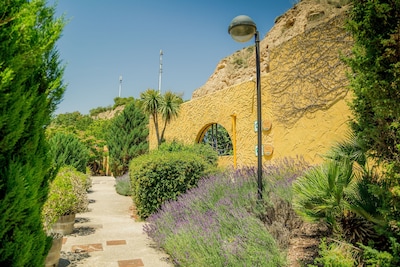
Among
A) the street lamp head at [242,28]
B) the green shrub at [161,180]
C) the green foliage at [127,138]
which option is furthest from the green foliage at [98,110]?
the street lamp head at [242,28]

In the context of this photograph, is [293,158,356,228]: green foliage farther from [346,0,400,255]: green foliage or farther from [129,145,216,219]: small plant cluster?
[129,145,216,219]: small plant cluster

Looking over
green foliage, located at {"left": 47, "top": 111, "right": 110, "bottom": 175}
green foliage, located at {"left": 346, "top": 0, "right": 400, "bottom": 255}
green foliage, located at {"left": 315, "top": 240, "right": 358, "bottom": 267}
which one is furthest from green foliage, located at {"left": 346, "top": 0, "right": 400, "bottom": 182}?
green foliage, located at {"left": 47, "top": 111, "right": 110, "bottom": 175}

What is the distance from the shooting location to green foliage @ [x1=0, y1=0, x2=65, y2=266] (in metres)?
2.05

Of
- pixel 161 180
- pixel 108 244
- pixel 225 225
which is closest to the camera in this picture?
pixel 225 225

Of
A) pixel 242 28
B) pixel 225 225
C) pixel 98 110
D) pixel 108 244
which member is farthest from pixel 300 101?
pixel 98 110

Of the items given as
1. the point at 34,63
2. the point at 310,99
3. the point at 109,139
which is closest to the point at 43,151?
the point at 34,63

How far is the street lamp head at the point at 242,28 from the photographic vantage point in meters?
4.50

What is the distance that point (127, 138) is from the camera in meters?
17.7

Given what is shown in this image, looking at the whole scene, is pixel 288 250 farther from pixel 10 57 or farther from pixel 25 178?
pixel 10 57

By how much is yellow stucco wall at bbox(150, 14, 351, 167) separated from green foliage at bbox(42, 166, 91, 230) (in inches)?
189

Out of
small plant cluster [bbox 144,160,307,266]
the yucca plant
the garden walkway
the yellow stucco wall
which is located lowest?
the garden walkway

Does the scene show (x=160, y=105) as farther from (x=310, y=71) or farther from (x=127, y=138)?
(x=310, y=71)

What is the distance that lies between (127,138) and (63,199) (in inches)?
504

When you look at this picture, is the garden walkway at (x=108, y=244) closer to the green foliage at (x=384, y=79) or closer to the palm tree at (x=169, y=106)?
A: the green foliage at (x=384, y=79)
